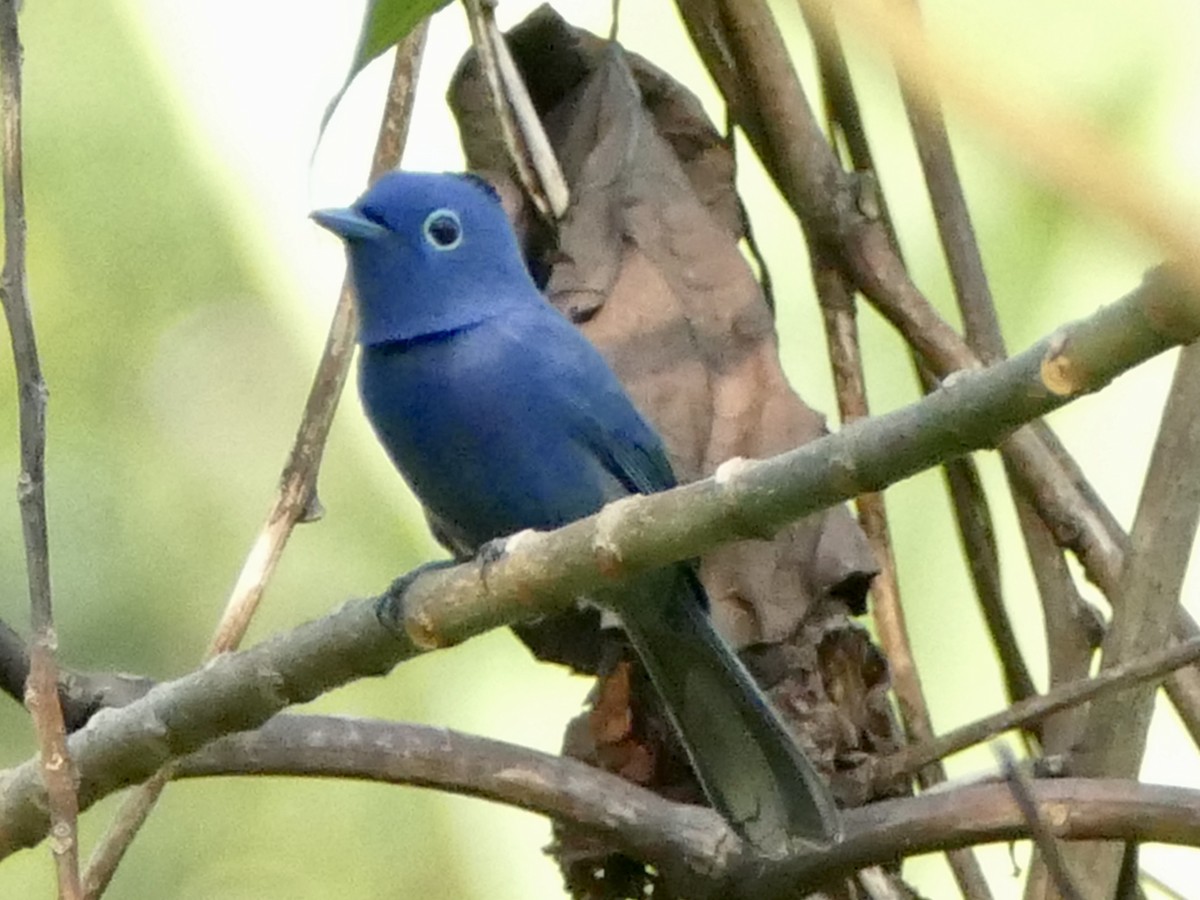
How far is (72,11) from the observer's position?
2.95 metres

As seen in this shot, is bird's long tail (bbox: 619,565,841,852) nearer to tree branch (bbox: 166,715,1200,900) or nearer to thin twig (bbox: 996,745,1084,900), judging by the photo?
tree branch (bbox: 166,715,1200,900)

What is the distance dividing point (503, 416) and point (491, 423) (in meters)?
0.02

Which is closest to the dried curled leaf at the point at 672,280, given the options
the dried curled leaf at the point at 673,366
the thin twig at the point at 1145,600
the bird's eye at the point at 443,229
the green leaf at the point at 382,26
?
the dried curled leaf at the point at 673,366

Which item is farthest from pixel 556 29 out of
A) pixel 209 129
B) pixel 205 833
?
pixel 205 833

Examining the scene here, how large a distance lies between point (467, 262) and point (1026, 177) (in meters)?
1.82

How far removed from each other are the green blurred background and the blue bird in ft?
2.60

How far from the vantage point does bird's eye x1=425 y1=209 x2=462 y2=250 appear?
7.00 ft

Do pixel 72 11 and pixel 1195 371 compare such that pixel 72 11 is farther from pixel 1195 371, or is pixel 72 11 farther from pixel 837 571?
pixel 1195 371

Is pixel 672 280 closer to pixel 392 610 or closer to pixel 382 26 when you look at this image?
pixel 382 26

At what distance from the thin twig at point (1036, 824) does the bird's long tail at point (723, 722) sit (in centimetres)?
29

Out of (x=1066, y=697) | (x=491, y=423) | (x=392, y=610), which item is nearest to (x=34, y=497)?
(x=392, y=610)

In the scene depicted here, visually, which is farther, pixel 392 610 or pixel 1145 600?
pixel 1145 600

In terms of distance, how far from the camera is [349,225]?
2076mm

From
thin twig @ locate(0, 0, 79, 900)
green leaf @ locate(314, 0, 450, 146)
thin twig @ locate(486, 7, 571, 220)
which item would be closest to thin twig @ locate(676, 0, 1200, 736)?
thin twig @ locate(486, 7, 571, 220)
